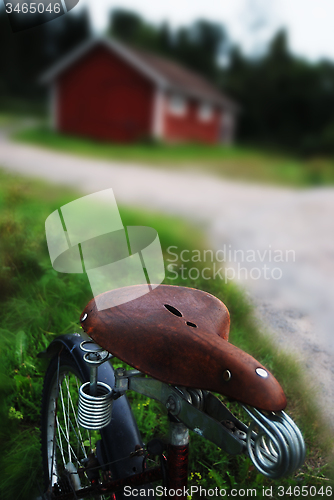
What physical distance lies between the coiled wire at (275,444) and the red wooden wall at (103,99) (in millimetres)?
2223

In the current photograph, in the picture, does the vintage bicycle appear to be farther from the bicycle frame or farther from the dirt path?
the dirt path

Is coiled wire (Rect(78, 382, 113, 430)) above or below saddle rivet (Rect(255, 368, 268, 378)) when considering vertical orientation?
below

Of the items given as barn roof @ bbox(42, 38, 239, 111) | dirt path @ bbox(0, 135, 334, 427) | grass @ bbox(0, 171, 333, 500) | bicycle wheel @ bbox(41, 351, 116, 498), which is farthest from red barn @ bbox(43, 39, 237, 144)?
bicycle wheel @ bbox(41, 351, 116, 498)

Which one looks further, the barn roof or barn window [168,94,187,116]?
barn window [168,94,187,116]

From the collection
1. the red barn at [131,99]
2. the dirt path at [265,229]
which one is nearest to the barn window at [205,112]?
the red barn at [131,99]

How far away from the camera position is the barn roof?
2191mm

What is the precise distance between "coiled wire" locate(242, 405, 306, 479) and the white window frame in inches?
84.7

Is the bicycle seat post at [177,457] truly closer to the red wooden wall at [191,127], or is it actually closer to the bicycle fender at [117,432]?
the bicycle fender at [117,432]

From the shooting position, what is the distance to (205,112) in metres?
2.44

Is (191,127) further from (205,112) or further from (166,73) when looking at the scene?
(166,73)

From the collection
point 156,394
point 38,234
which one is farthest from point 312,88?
point 156,394

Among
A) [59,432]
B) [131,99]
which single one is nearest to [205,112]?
[131,99]

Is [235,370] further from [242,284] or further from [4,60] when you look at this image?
[4,60]

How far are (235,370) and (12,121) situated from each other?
2612 millimetres
